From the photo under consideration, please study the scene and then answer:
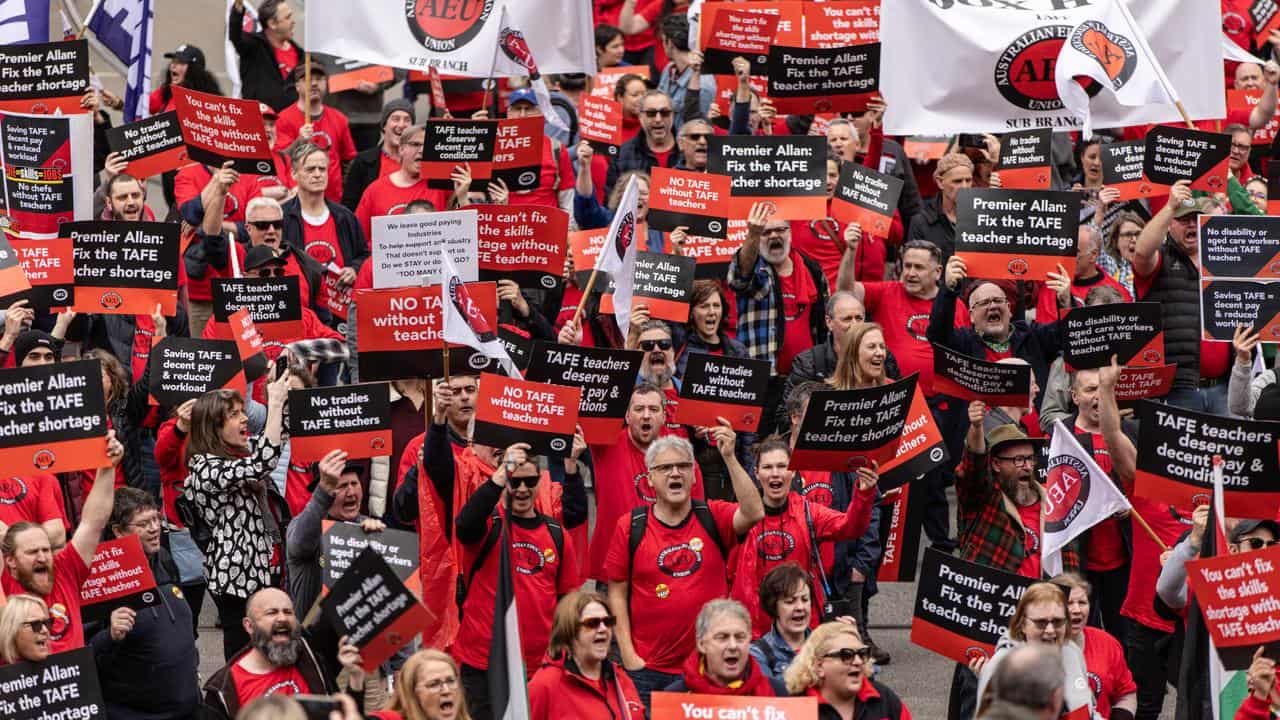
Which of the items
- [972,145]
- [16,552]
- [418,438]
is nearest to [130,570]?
[16,552]

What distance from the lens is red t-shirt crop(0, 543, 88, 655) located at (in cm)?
946

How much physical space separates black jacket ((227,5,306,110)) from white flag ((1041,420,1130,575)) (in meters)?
8.39

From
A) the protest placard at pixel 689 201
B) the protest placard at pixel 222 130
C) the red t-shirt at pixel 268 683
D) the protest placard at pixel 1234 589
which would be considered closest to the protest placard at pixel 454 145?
the protest placard at pixel 222 130

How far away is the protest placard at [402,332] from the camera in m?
10.8

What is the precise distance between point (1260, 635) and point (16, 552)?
18.2 feet

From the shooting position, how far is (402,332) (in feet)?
35.6

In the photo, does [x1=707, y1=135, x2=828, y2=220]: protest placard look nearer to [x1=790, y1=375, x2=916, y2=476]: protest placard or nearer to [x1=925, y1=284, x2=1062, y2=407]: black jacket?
[x1=925, y1=284, x2=1062, y2=407]: black jacket

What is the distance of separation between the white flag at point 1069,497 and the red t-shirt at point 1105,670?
70 cm

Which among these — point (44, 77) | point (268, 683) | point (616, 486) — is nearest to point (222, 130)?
point (44, 77)

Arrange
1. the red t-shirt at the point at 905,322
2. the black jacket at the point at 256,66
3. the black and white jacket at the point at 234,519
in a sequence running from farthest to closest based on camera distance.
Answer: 1. the black jacket at the point at 256,66
2. the red t-shirt at the point at 905,322
3. the black and white jacket at the point at 234,519

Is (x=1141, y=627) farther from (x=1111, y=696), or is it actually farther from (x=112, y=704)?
(x=112, y=704)

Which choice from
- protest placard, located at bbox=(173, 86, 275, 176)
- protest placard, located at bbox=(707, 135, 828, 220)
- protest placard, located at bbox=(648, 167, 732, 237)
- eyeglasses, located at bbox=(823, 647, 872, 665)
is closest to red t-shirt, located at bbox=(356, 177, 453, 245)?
protest placard, located at bbox=(173, 86, 275, 176)

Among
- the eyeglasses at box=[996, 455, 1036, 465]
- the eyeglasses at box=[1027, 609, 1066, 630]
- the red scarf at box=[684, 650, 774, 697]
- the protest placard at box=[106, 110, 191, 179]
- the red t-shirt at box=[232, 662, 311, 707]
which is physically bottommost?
the red t-shirt at box=[232, 662, 311, 707]

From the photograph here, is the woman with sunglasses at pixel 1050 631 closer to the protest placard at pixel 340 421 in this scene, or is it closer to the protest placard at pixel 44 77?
the protest placard at pixel 340 421
